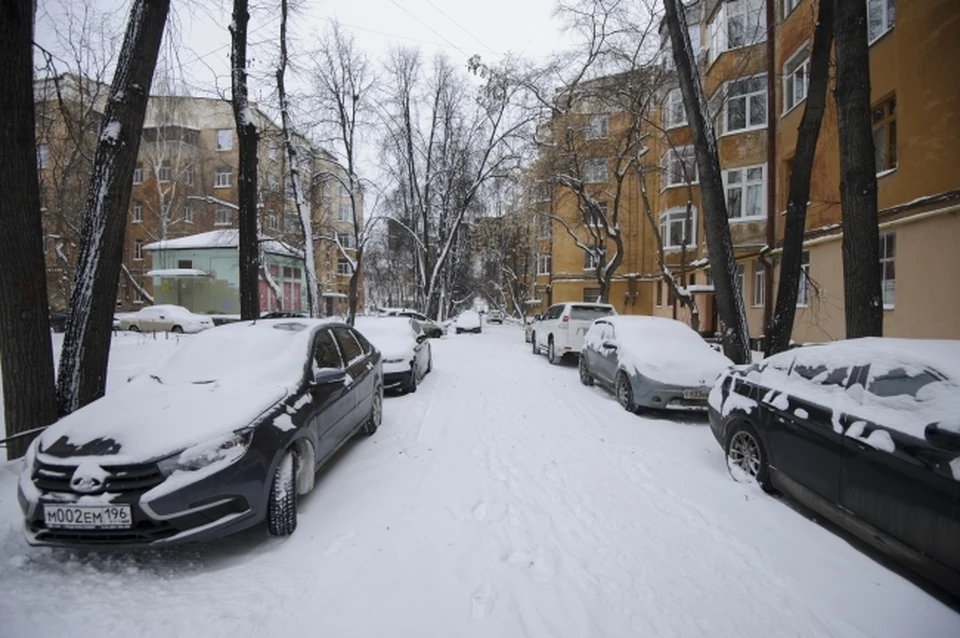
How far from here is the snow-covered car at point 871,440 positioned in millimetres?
2688

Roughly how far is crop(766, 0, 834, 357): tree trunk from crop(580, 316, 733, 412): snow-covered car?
1.61 m

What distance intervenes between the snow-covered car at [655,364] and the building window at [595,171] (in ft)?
42.1

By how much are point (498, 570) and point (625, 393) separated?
17.1ft

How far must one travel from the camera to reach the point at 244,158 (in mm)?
9734

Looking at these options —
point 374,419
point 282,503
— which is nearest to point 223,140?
point 374,419

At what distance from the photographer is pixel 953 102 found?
345 inches

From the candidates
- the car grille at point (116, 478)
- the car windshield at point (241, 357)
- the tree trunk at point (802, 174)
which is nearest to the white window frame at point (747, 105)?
the tree trunk at point (802, 174)

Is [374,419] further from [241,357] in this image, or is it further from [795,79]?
[795,79]

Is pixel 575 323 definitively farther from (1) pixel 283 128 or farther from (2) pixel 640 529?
(1) pixel 283 128

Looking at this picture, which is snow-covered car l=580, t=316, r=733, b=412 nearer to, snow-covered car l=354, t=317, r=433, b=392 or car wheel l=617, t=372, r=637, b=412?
car wheel l=617, t=372, r=637, b=412

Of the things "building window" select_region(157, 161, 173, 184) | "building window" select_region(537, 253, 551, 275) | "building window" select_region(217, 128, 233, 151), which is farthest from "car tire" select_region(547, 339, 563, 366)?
"building window" select_region(217, 128, 233, 151)

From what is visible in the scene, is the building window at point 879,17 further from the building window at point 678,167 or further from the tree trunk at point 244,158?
the tree trunk at point 244,158

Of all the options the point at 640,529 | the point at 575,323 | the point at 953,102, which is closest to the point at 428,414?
the point at 640,529

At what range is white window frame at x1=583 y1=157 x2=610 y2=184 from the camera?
2019 centimetres
